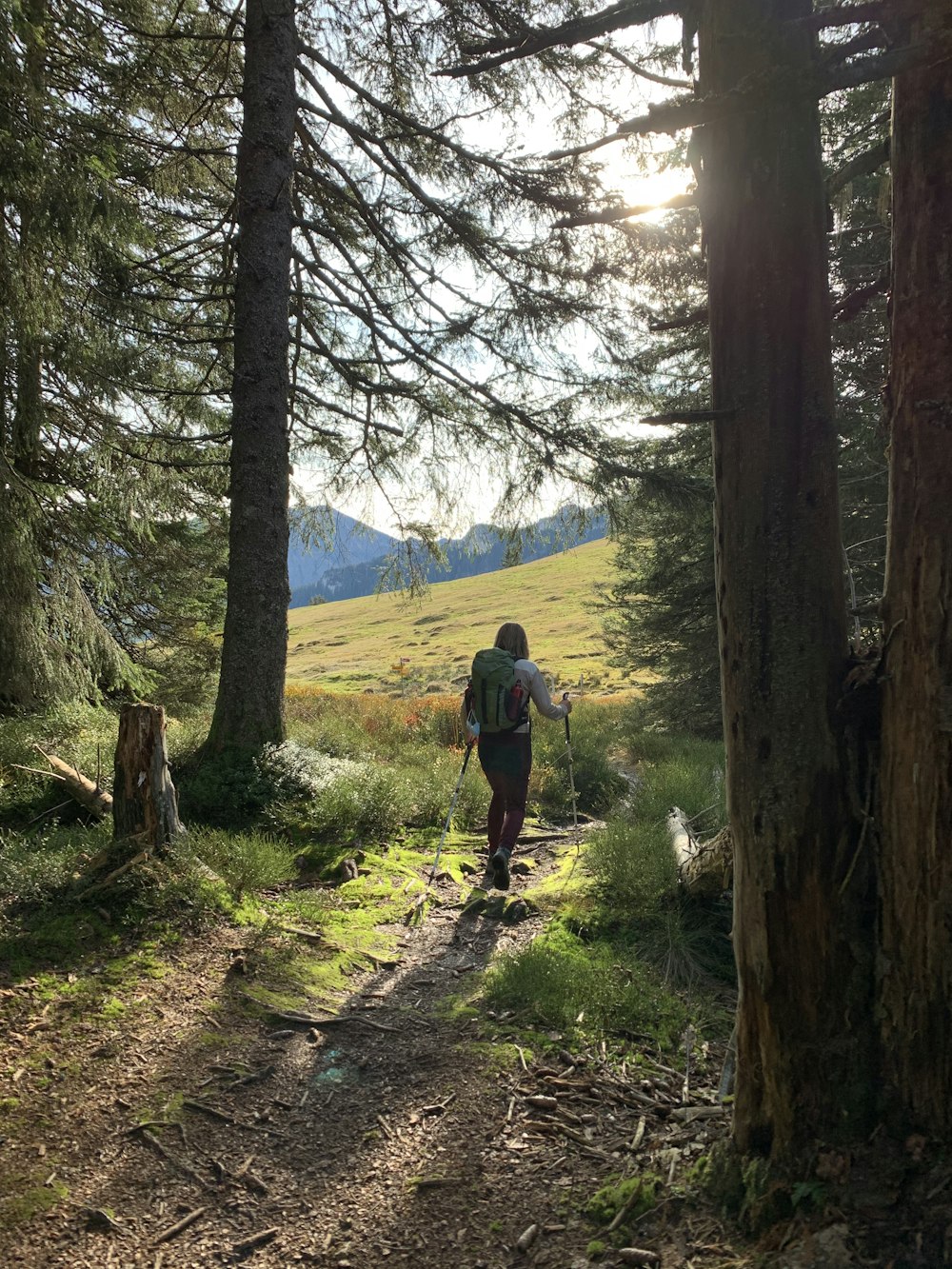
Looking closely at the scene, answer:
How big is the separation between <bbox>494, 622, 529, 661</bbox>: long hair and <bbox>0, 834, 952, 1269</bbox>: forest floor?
116 inches

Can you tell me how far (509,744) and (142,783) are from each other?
2808mm

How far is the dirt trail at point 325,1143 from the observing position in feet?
8.32

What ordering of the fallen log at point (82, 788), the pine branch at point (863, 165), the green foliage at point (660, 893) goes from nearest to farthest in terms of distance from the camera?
the pine branch at point (863, 165) → the green foliage at point (660, 893) → the fallen log at point (82, 788)

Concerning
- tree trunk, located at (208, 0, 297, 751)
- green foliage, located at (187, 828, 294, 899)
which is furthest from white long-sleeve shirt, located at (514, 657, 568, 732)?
tree trunk, located at (208, 0, 297, 751)

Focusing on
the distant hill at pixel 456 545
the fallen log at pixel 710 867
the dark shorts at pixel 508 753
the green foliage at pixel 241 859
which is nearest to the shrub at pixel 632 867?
the fallen log at pixel 710 867

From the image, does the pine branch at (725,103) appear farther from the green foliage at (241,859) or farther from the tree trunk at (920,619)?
the green foliage at (241,859)

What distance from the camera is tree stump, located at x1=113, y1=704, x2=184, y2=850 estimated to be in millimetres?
4980

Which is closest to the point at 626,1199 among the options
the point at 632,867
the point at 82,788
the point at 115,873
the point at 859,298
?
the point at 632,867

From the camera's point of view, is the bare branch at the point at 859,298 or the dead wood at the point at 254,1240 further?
the bare branch at the point at 859,298

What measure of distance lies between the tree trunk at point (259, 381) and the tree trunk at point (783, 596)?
5.96m

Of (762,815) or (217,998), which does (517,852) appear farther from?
(762,815)

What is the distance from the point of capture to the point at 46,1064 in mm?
3279

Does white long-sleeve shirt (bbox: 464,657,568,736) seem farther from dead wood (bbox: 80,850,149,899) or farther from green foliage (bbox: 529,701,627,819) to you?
green foliage (bbox: 529,701,627,819)

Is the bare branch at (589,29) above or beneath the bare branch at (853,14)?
above
